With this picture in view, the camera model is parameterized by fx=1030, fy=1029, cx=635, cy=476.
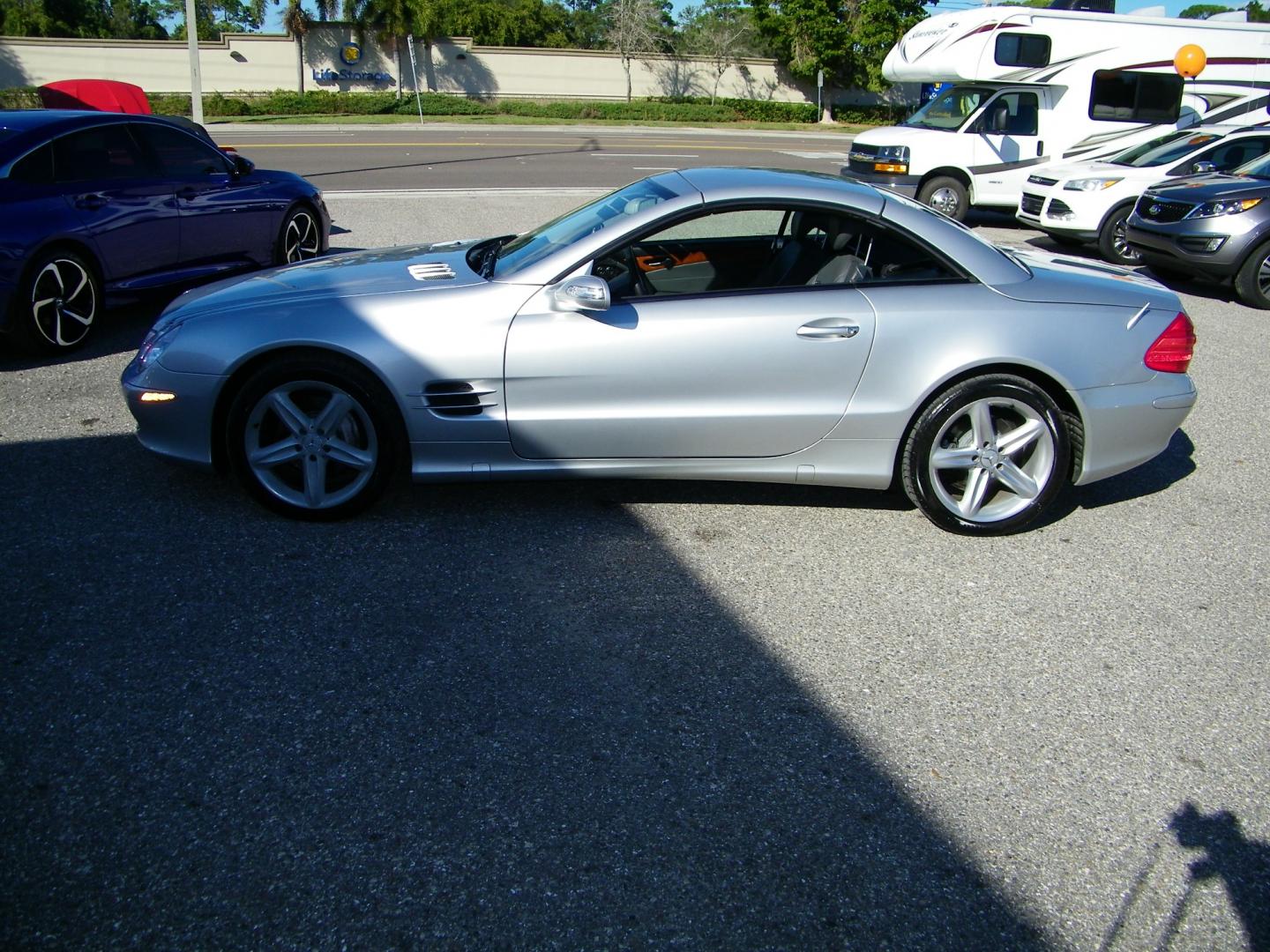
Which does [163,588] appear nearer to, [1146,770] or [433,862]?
[433,862]

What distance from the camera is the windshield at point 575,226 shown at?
14.9 feet

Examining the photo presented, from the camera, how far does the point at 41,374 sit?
6.59 meters

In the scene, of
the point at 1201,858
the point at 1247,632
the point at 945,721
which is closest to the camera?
the point at 1201,858

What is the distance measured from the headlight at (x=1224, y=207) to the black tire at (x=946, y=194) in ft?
14.2

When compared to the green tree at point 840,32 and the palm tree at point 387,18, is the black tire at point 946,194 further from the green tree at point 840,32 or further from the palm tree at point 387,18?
the palm tree at point 387,18

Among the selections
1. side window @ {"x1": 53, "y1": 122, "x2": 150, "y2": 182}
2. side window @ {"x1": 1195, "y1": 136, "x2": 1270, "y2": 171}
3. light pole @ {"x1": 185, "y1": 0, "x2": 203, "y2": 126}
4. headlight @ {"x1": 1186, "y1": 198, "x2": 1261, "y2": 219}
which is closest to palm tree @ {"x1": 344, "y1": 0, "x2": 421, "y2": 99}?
light pole @ {"x1": 185, "y1": 0, "x2": 203, "y2": 126}

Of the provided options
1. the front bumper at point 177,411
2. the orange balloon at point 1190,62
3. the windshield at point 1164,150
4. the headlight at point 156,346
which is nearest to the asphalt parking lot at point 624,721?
the front bumper at point 177,411

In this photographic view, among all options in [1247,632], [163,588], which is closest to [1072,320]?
[1247,632]

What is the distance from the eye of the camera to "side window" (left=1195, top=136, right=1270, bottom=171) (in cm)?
1165

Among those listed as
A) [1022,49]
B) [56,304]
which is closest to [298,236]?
[56,304]

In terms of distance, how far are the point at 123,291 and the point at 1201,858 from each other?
23.9ft

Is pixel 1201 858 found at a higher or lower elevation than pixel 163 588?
lower

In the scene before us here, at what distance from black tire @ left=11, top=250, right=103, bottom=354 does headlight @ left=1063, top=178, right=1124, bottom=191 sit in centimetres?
1040

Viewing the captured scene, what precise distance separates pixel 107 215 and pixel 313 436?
393 cm
